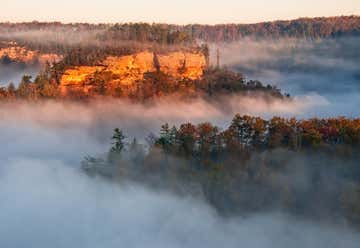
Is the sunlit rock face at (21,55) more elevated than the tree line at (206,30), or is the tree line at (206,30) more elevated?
the tree line at (206,30)

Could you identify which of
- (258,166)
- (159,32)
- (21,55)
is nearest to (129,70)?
(159,32)

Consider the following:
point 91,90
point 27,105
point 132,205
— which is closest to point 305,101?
point 91,90

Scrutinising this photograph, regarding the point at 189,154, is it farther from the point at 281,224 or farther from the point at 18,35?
the point at 18,35

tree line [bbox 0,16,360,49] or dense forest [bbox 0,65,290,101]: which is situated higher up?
tree line [bbox 0,16,360,49]

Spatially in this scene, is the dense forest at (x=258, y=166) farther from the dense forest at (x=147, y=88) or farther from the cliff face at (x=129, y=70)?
the dense forest at (x=147, y=88)

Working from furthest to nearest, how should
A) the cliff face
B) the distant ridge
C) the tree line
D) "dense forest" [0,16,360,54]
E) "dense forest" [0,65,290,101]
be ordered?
the distant ridge → the tree line → "dense forest" [0,16,360,54] → "dense forest" [0,65,290,101] → the cliff face

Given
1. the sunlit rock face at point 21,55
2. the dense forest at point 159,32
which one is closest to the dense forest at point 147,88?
the dense forest at point 159,32

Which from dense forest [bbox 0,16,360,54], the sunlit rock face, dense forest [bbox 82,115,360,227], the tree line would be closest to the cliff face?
dense forest [bbox 0,16,360,54]

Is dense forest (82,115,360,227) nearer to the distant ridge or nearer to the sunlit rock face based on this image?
the sunlit rock face
